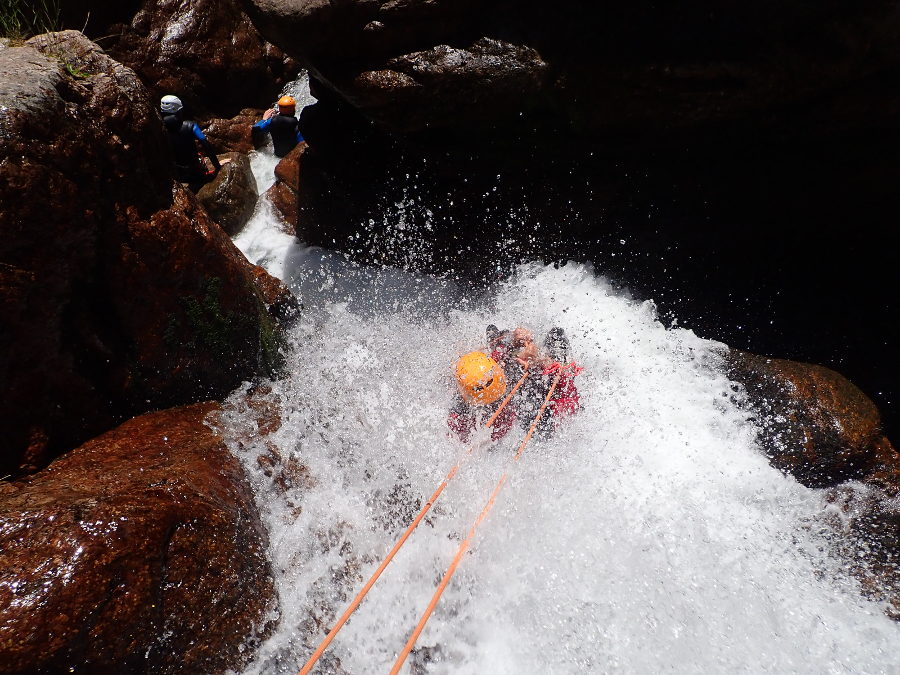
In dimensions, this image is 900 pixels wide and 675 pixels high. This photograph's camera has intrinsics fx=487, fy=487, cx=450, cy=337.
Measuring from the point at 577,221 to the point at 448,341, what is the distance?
76.4 inches

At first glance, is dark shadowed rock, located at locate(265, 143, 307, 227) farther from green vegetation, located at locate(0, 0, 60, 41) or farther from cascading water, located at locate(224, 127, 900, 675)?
green vegetation, located at locate(0, 0, 60, 41)

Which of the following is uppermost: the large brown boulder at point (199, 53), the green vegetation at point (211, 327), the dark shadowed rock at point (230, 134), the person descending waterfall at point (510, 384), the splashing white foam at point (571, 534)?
the large brown boulder at point (199, 53)

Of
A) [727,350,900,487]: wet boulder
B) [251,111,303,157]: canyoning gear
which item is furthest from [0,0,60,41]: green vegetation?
[727,350,900,487]: wet boulder

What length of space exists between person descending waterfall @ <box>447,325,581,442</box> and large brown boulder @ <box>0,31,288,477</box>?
1908 millimetres

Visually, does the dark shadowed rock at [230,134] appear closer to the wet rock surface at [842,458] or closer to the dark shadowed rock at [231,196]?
the dark shadowed rock at [231,196]

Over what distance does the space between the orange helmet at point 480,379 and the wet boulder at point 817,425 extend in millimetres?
2275

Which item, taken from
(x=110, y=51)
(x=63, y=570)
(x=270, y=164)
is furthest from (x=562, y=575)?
(x=110, y=51)

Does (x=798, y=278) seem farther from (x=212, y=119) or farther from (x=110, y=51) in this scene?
(x=110, y=51)

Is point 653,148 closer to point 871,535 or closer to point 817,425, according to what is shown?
point 817,425

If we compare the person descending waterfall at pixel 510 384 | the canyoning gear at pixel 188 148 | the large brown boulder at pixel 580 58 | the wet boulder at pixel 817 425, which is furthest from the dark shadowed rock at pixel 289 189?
the wet boulder at pixel 817 425

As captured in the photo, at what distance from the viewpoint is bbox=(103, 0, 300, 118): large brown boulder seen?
22.2 feet

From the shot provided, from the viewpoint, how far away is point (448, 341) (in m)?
5.36

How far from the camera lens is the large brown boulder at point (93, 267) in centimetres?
272

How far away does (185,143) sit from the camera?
582 cm
